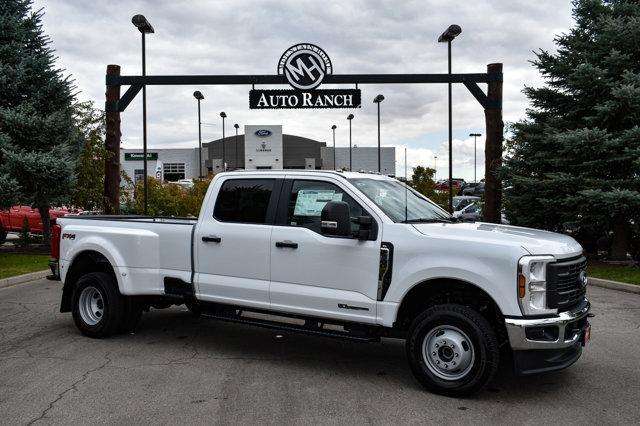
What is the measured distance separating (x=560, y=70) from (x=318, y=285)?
1248 cm

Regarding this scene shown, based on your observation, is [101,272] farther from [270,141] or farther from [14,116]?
[270,141]

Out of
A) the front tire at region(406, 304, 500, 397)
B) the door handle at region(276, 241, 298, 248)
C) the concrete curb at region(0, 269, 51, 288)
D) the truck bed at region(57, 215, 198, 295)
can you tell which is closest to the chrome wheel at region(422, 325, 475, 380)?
the front tire at region(406, 304, 500, 397)

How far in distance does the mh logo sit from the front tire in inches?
485

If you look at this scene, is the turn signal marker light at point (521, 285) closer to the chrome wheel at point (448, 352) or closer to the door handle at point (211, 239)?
the chrome wheel at point (448, 352)

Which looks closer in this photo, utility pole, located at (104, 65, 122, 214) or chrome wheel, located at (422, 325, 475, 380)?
chrome wheel, located at (422, 325, 475, 380)

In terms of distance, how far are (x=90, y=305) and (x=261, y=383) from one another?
3065mm

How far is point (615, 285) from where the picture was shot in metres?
11.7

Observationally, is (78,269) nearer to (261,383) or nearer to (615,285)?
(261,383)

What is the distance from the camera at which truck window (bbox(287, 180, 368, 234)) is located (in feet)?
20.3

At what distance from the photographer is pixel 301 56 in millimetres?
16828

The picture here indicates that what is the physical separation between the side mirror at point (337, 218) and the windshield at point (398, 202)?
48 cm

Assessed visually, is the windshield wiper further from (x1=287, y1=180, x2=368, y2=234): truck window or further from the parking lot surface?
the parking lot surface

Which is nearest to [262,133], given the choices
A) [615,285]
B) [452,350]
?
[615,285]

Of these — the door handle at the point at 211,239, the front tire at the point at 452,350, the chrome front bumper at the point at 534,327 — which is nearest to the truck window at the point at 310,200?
the door handle at the point at 211,239
